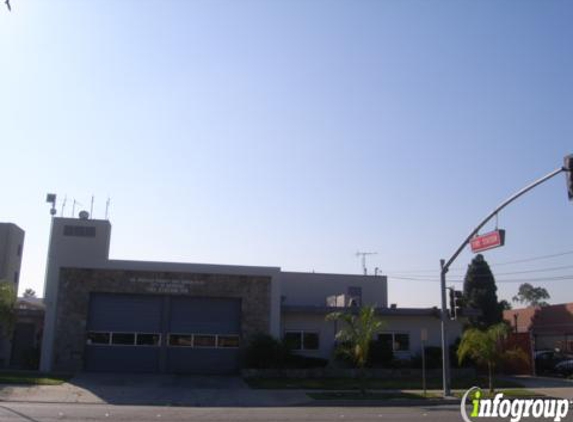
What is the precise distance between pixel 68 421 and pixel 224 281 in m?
18.5

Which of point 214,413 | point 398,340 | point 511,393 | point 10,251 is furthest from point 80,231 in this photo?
point 511,393

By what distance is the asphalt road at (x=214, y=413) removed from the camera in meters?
16.7

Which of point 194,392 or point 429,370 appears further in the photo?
point 429,370

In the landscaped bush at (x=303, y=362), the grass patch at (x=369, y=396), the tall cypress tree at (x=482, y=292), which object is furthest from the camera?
the tall cypress tree at (x=482, y=292)

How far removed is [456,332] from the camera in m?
36.6

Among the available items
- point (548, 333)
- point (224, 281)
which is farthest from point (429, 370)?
point (548, 333)

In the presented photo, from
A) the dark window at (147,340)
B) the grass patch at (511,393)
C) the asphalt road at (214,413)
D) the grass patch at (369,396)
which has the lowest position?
the asphalt road at (214,413)

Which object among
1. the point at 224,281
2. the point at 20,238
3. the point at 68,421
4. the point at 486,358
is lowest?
the point at 68,421

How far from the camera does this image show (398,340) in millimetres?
35875

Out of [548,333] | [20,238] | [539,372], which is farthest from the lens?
[20,238]

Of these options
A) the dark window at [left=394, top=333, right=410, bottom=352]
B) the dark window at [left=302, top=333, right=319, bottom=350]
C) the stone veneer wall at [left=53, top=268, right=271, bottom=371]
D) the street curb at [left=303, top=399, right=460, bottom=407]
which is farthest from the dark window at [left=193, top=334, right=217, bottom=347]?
the street curb at [left=303, top=399, right=460, bottom=407]

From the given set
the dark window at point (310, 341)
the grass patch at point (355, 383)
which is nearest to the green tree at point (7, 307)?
the grass patch at point (355, 383)

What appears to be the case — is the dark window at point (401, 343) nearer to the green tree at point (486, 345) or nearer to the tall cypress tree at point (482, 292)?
the green tree at point (486, 345)

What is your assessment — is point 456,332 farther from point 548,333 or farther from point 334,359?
point 548,333
